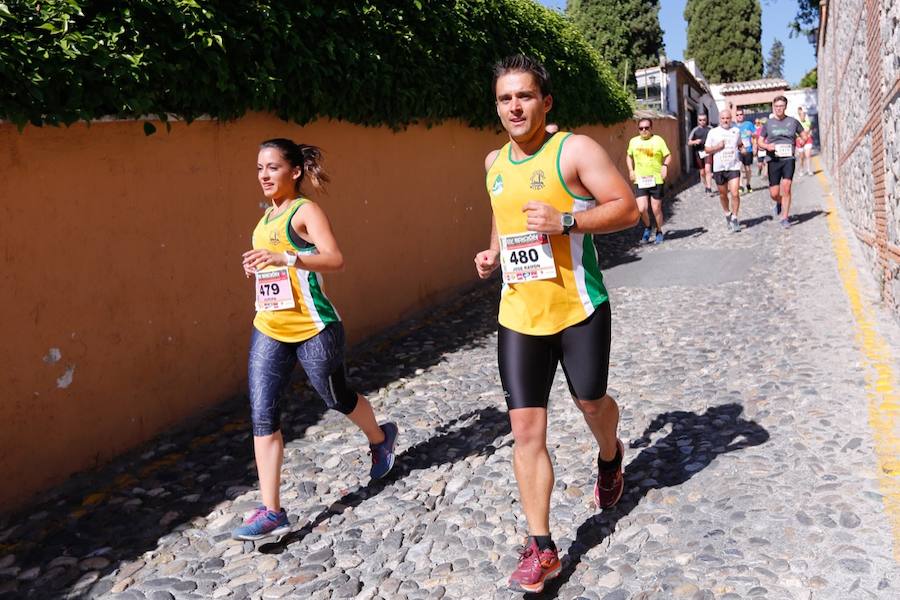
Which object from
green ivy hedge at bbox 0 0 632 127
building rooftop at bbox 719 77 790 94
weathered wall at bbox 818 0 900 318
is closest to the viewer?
green ivy hedge at bbox 0 0 632 127

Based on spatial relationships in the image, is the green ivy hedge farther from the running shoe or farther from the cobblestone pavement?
the running shoe

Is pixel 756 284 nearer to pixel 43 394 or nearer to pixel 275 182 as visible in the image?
pixel 275 182

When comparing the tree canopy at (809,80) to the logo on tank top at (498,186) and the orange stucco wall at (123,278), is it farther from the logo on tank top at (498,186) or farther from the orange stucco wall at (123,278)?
the logo on tank top at (498,186)

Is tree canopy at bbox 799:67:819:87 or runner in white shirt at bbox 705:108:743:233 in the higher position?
tree canopy at bbox 799:67:819:87

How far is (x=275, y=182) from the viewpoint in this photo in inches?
159

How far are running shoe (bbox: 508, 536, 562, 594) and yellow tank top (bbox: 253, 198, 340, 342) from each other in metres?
1.54

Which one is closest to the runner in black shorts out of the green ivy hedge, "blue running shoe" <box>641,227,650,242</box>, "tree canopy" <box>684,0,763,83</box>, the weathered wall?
the weathered wall

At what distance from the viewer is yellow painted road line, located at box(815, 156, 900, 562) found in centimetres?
360

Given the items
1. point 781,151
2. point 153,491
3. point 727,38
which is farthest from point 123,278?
point 727,38

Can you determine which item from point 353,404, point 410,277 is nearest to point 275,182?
point 353,404

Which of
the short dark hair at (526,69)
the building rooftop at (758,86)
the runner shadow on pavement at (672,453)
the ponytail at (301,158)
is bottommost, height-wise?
→ the runner shadow on pavement at (672,453)

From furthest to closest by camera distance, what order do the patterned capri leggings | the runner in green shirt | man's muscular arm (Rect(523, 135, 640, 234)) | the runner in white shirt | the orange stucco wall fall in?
the runner in white shirt, the runner in green shirt, the orange stucco wall, the patterned capri leggings, man's muscular arm (Rect(523, 135, 640, 234))

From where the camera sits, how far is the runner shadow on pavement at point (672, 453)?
3.64 m

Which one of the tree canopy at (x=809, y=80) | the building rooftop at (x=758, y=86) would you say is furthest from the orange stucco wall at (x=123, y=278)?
the tree canopy at (x=809, y=80)
